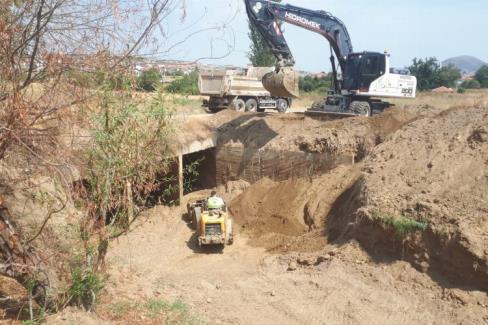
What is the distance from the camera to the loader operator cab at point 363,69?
19.2 m

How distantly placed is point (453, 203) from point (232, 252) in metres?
5.71

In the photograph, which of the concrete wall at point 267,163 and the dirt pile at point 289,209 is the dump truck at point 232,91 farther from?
the dirt pile at point 289,209

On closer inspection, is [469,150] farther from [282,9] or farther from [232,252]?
[282,9]

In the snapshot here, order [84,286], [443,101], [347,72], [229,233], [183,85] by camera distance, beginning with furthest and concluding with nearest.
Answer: [443,101], [347,72], [229,233], [183,85], [84,286]

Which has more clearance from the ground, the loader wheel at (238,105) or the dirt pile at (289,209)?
the loader wheel at (238,105)

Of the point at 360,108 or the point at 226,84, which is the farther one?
the point at 226,84

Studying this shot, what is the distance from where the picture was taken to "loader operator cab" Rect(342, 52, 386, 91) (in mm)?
19156

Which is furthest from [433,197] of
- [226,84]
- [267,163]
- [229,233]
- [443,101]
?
[443,101]

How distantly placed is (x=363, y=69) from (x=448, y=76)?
39957 millimetres

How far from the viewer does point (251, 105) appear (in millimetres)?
24203

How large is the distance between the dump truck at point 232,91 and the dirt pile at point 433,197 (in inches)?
393

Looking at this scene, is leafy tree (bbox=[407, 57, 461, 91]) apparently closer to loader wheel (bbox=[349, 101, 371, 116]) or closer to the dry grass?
the dry grass

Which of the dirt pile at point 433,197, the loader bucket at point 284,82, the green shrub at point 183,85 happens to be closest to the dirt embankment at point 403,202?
the dirt pile at point 433,197

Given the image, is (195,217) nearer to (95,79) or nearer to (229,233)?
(229,233)
